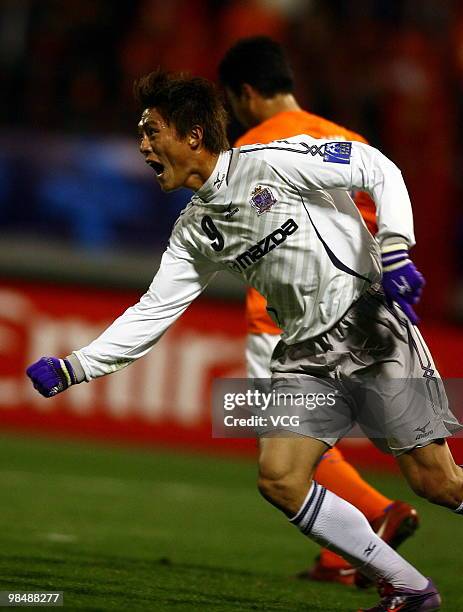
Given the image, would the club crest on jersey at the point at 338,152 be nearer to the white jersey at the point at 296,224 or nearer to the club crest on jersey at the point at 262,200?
the white jersey at the point at 296,224

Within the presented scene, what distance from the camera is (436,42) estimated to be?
36.6 feet

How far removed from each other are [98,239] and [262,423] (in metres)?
5.78

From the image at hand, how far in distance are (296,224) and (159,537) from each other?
268cm

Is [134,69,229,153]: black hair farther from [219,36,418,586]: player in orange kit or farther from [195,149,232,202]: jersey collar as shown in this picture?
[219,36,418,586]: player in orange kit

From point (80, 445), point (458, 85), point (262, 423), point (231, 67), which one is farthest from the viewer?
point (458, 85)

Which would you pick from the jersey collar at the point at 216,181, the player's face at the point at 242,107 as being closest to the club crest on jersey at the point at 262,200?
the jersey collar at the point at 216,181

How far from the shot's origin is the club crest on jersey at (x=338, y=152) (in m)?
4.52

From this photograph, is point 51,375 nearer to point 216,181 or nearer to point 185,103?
point 216,181

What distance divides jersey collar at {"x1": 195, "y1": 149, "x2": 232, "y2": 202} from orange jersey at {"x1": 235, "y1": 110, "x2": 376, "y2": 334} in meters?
1.30

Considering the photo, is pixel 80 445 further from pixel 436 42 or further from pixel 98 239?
pixel 436 42

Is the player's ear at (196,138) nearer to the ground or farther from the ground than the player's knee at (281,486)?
farther from the ground

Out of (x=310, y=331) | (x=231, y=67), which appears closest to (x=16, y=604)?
(x=310, y=331)

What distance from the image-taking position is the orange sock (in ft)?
18.7

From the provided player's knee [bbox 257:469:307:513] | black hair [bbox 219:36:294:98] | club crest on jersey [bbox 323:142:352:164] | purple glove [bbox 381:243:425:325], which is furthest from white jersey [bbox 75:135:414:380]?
black hair [bbox 219:36:294:98]
